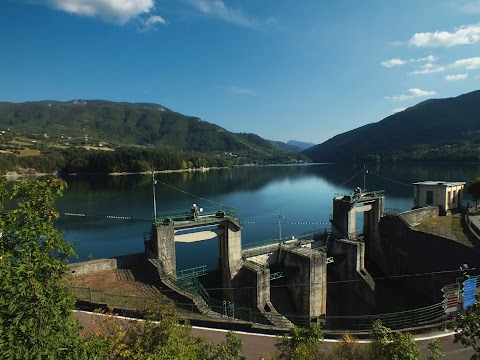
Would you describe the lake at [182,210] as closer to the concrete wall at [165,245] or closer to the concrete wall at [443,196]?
the concrete wall at [443,196]

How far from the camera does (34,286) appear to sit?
7.79 meters

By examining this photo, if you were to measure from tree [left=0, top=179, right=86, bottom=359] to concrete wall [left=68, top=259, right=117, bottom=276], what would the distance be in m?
16.9

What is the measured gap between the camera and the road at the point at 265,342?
51.3 ft

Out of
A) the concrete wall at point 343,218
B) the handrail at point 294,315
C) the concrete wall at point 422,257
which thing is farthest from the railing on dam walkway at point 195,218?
the concrete wall at point 422,257

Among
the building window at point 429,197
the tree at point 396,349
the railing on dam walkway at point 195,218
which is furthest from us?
the building window at point 429,197

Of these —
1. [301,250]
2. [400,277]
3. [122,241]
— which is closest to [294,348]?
[301,250]

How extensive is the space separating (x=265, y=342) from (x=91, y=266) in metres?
14.6

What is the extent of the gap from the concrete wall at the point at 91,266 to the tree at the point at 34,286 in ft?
55.3

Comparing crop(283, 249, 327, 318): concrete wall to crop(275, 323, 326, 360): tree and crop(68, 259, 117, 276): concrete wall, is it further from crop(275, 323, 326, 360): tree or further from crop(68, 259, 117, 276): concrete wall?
crop(275, 323, 326, 360): tree

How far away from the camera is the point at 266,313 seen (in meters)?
26.4

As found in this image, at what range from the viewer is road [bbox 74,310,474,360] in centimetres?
1563

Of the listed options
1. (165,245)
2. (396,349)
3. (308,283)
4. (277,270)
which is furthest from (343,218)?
(396,349)

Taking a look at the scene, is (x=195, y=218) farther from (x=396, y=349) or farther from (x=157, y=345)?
(x=396, y=349)

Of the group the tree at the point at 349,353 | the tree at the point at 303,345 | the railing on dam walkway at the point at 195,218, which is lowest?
the tree at the point at 349,353
